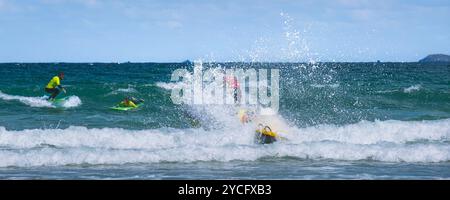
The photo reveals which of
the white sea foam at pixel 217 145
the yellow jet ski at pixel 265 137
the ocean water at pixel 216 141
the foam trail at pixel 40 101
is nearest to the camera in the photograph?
the ocean water at pixel 216 141

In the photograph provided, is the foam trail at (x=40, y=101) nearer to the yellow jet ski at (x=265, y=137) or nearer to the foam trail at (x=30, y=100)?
the foam trail at (x=30, y=100)

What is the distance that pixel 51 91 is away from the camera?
23.0 m

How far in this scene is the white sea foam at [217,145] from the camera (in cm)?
1177

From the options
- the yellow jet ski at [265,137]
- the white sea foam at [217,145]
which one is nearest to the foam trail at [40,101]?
the white sea foam at [217,145]

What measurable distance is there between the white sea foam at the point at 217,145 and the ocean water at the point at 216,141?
2 centimetres

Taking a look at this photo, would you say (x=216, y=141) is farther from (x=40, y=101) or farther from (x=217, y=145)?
(x=40, y=101)

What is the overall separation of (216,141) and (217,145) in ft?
3.59

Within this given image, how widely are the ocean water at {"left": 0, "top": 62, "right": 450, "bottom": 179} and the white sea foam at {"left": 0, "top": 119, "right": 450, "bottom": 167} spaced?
0.08 feet

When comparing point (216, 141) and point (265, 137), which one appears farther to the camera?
point (216, 141)

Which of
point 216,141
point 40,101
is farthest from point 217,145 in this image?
point 40,101

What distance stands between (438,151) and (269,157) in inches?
141

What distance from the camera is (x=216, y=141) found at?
1448 centimetres

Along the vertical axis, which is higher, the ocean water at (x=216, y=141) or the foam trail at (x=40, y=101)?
the foam trail at (x=40, y=101)

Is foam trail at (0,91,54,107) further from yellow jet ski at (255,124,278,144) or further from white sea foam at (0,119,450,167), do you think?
yellow jet ski at (255,124,278,144)
